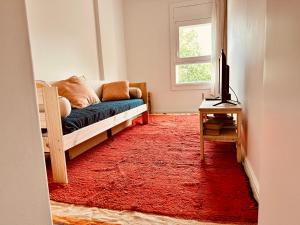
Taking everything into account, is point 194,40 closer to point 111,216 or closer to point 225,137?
point 225,137

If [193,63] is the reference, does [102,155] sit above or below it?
below

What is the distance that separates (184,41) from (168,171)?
11.9ft

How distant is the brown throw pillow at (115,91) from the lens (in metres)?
3.46

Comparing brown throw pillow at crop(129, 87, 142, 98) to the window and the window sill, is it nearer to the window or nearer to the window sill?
the window sill

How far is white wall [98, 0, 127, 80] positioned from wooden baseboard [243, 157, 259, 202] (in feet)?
10.3

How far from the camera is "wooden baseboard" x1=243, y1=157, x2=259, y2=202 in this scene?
1.36 meters

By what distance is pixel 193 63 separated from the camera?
187 inches

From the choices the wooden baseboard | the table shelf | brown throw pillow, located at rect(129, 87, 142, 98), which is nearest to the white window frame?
brown throw pillow, located at rect(129, 87, 142, 98)

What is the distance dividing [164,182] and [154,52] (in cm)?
378

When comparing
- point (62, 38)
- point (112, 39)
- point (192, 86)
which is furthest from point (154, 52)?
point (62, 38)
